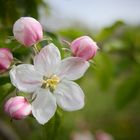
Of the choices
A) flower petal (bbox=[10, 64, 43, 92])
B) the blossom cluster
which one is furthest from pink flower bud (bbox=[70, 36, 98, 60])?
flower petal (bbox=[10, 64, 43, 92])

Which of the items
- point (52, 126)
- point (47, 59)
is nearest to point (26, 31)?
point (47, 59)

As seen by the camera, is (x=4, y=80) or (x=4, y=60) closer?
(x=4, y=60)

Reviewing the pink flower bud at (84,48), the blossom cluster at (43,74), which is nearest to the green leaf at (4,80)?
the blossom cluster at (43,74)

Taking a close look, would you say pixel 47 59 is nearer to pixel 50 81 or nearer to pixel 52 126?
pixel 50 81

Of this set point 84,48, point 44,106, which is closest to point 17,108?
point 44,106

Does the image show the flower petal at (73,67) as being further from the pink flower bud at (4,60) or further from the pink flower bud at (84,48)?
the pink flower bud at (4,60)

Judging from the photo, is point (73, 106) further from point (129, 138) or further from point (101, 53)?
point (129, 138)

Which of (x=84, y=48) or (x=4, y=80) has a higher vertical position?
(x=84, y=48)
